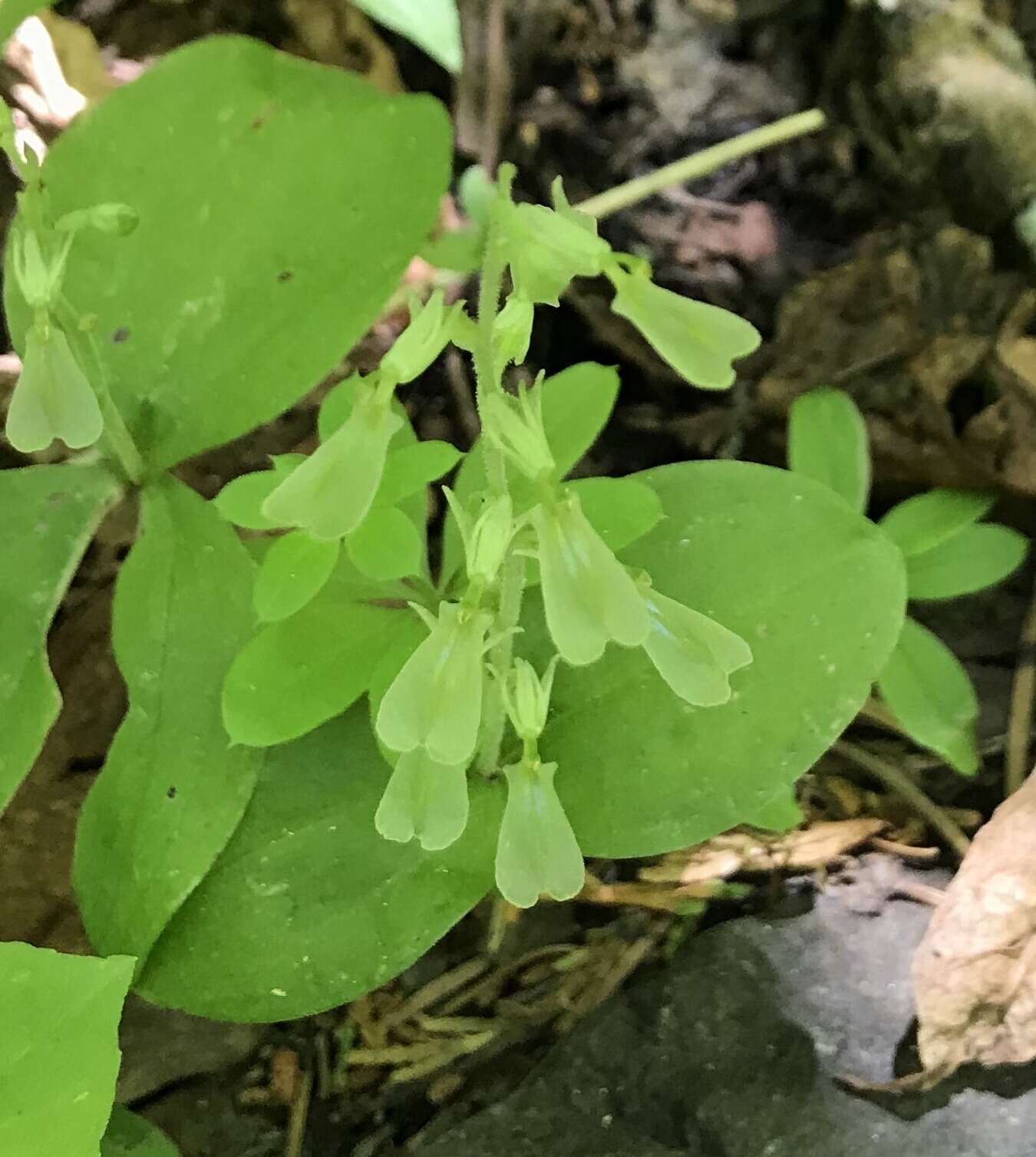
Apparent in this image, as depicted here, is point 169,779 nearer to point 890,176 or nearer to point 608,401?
point 608,401

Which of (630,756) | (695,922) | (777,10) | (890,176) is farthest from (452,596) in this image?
(777,10)

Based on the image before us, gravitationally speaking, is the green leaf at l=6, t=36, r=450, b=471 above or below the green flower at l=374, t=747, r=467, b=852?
above

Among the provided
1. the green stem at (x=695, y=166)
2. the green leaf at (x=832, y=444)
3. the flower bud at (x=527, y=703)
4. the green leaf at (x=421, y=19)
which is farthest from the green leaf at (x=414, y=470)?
the green stem at (x=695, y=166)

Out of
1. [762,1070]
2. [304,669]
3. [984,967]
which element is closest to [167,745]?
[304,669]

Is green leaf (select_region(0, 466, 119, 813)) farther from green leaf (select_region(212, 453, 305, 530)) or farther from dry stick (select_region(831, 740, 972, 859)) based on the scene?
dry stick (select_region(831, 740, 972, 859))

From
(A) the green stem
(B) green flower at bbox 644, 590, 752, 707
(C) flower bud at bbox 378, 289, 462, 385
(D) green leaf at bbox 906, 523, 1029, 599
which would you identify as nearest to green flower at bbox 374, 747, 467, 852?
(B) green flower at bbox 644, 590, 752, 707

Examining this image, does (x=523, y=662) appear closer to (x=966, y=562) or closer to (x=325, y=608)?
(x=325, y=608)
